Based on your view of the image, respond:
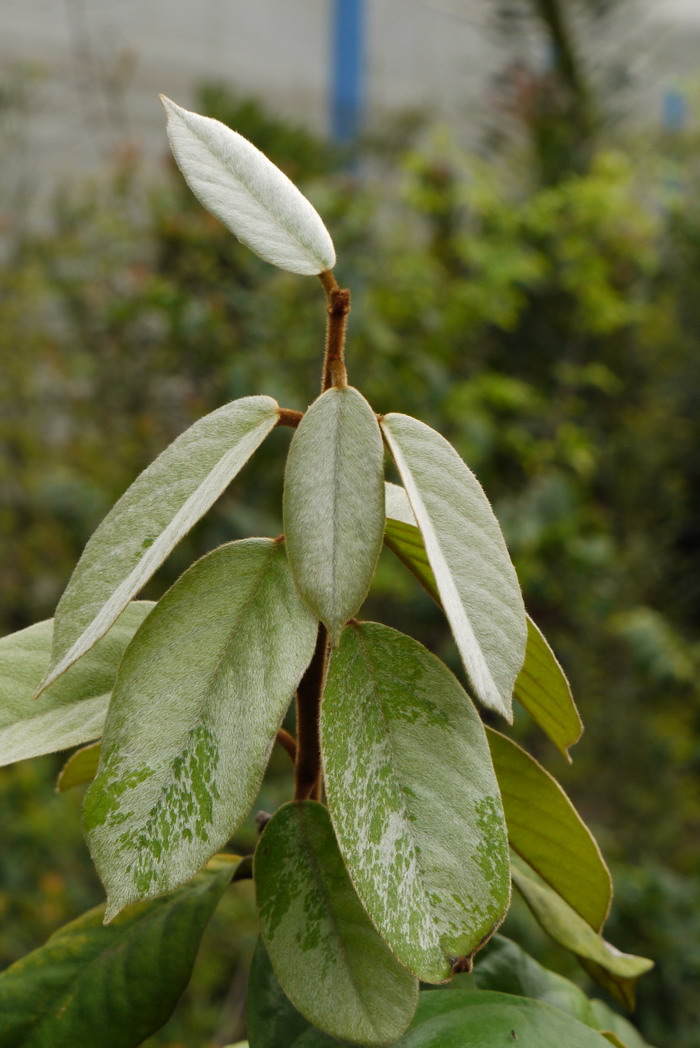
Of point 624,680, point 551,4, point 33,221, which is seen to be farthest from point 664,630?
point 33,221

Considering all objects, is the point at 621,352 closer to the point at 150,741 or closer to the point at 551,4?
the point at 551,4

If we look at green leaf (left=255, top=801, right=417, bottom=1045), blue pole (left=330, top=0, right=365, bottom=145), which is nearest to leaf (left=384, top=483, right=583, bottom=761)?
green leaf (left=255, top=801, right=417, bottom=1045)

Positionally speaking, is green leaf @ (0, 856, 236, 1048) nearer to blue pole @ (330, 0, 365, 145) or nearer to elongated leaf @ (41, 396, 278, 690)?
elongated leaf @ (41, 396, 278, 690)

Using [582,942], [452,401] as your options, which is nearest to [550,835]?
[582,942]

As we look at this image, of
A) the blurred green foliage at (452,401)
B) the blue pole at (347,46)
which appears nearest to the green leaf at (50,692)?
the blurred green foliage at (452,401)

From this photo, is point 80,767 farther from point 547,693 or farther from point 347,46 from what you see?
point 347,46

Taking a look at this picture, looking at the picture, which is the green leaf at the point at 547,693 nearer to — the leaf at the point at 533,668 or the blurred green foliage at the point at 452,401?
the leaf at the point at 533,668
